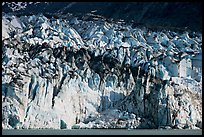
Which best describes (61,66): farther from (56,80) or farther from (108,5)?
(108,5)

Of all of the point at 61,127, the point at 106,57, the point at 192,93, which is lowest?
the point at 61,127

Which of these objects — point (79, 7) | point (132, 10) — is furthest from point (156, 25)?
point (79, 7)

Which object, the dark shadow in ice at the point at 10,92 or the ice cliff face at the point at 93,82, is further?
the ice cliff face at the point at 93,82

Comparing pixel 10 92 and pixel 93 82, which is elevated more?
pixel 93 82

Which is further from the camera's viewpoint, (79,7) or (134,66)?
(79,7)

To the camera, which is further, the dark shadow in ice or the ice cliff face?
the ice cliff face

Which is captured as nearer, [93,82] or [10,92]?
[10,92]

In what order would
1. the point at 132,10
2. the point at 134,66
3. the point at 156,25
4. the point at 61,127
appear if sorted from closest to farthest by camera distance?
the point at 61,127 < the point at 134,66 < the point at 156,25 < the point at 132,10

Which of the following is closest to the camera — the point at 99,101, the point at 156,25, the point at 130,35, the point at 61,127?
the point at 61,127
